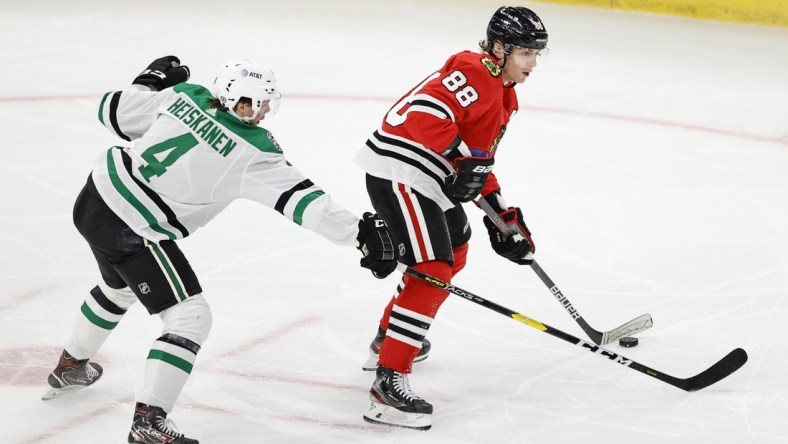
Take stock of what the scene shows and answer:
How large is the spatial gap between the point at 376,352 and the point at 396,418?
0.42 m

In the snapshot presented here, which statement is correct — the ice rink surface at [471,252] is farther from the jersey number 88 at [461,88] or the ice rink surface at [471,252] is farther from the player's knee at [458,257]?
the jersey number 88 at [461,88]

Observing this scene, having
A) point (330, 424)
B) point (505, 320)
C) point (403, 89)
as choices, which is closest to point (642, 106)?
point (403, 89)

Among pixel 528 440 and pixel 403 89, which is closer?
pixel 528 440

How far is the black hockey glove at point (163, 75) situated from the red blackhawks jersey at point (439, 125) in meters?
0.55

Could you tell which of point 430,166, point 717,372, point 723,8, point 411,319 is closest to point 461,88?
point 430,166

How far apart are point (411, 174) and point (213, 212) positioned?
1.84ft

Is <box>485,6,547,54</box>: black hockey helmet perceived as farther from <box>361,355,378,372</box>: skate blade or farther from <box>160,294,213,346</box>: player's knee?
<box>160,294,213,346</box>: player's knee

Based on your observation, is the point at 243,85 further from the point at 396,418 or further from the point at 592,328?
the point at 592,328

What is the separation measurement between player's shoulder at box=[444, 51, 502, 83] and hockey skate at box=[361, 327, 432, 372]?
2.68 ft

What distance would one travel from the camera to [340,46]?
734cm

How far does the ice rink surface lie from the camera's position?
3.13 metres

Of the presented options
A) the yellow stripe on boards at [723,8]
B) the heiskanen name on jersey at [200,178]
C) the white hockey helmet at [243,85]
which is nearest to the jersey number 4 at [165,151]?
the heiskanen name on jersey at [200,178]

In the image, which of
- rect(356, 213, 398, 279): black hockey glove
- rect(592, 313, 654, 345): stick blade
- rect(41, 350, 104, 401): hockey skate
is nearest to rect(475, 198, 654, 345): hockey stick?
rect(592, 313, 654, 345): stick blade

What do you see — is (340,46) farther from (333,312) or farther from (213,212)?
(213,212)
